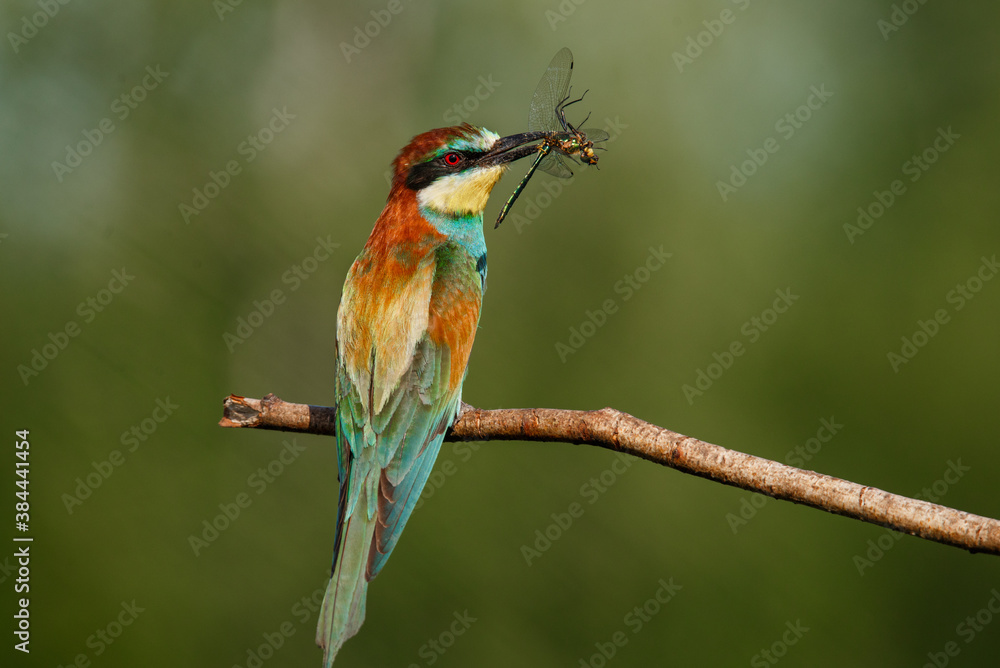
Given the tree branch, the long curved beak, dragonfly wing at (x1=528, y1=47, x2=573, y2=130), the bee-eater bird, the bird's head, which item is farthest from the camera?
dragonfly wing at (x1=528, y1=47, x2=573, y2=130)

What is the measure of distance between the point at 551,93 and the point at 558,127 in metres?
0.18

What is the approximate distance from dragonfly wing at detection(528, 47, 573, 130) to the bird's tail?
2560 mm

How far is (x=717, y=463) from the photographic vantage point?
217 cm

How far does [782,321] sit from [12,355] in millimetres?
8789

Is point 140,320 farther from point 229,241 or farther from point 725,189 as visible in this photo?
point 725,189

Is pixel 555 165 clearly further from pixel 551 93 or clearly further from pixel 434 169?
pixel 434 169

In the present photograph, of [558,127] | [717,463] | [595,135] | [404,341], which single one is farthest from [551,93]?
[717,463]

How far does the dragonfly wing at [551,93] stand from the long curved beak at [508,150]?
1.83 feet

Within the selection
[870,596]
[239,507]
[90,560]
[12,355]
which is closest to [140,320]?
[12,355]

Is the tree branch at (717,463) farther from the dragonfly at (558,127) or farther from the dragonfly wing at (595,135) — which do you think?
the dragonfly wing at (595,135)

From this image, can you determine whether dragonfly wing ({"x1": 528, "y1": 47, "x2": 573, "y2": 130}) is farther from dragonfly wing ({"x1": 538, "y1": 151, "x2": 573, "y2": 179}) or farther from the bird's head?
the bird's head

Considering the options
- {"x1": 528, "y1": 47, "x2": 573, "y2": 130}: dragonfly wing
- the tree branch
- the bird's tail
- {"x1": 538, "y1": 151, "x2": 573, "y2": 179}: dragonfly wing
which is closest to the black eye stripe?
{"x1": 538, "y1": 151, "x2": 573, "y2": 179}: dragonfly wing

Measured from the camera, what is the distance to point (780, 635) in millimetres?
7348

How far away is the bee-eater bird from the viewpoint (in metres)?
2.84
